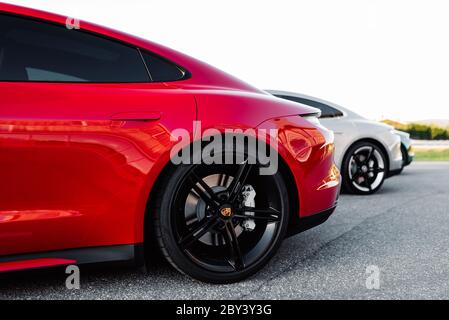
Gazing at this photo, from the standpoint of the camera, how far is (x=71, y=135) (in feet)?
8.01

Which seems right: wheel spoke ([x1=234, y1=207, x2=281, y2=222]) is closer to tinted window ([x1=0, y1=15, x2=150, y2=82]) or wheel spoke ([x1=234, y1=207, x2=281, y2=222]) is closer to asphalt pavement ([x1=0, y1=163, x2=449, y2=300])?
asphalt pavement ([x1=0, y1=163, x2=449, y2=300])

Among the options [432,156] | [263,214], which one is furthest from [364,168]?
[432,156]

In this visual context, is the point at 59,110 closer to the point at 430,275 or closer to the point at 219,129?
the point at 219,129

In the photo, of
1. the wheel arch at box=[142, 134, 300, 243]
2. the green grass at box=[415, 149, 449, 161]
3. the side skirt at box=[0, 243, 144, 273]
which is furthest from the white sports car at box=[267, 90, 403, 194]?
the green grass at box=[415, 149, 449, 161]

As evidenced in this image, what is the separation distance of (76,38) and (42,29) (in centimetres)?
18

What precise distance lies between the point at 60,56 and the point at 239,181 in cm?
122

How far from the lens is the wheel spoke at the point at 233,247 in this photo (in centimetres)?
280

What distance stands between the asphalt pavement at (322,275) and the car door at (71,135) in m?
0.27

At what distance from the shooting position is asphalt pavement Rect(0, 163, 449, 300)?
2668 mm

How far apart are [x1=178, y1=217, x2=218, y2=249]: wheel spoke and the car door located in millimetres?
284

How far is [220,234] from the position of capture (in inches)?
117

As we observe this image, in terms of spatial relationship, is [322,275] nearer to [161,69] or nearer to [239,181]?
[239,181]

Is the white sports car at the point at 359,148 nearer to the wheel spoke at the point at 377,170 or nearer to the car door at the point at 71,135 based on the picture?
the wheel spoke at the point at 377,170

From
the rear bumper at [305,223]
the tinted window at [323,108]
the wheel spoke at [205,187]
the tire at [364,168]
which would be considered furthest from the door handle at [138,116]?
the tire at [364,168]
